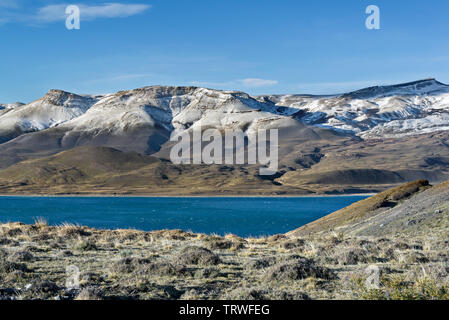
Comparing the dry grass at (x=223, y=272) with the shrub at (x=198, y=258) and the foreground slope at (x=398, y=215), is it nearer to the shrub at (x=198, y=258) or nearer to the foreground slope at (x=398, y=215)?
the shrub at (x=198, y=258)

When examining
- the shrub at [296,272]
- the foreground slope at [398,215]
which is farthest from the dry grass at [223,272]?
the foreground slope at [398,215]

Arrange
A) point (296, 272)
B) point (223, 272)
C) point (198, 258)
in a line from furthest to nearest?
point (198, 258), point (223, 272), point (296, 272)

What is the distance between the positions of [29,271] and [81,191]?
Answer: 535 ft

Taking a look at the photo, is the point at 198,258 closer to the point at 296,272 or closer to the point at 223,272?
the point at 223,272

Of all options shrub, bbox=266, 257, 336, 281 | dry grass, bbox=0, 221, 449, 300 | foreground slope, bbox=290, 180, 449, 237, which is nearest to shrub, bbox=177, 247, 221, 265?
dry grass, bbox=0, 221, 449, 300

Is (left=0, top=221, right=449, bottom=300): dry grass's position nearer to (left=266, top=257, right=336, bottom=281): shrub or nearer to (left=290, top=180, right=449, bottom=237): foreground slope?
(left=266, top=257, right=336, bottom=281): shrub

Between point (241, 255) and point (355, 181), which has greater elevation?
point (241, 255)

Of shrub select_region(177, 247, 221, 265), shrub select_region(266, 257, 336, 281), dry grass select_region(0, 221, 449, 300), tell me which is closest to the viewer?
dry grass select_region(0, 221, 449, 300)

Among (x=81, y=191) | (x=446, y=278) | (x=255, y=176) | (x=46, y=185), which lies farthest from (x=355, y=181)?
(x=446, y=278)

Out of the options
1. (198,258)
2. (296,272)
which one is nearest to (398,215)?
(198,258)

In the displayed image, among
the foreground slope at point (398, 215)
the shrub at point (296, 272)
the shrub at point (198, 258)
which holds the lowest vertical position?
the foreground slope at point (398, 215)

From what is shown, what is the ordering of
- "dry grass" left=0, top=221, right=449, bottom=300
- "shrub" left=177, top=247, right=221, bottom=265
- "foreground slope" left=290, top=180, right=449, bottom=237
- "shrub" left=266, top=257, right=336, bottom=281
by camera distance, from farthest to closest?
"foreground slope" left=290, top=180, right=449, bottom=237
"shrub" left=177, top=247, right=221, bottom=265
"shrub" left=266, top=257, right=336, bottom=281
"dry grass" left=0, top=221, right=449, bottom=300

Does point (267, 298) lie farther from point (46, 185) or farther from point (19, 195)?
point (46, 185)
